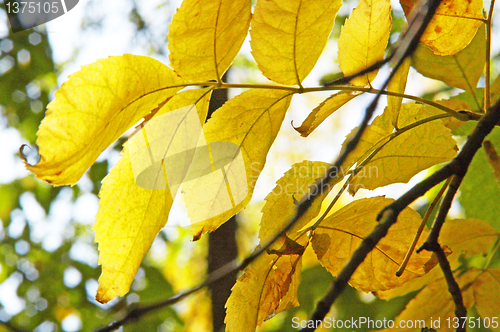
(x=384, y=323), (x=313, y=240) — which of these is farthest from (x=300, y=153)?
(x=313, y=240)

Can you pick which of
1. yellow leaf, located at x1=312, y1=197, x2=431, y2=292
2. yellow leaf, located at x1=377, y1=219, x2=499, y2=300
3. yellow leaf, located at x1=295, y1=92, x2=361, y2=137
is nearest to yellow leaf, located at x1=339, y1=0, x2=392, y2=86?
yellow leaf, located at x1=295, y1=92, x2=361, y2=137

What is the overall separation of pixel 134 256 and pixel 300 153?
2101 mm

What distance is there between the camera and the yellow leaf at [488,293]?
0.55 meters

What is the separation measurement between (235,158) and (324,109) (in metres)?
0.11

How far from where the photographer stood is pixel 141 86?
1.18 ft

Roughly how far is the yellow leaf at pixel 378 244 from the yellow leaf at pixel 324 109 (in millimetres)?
97

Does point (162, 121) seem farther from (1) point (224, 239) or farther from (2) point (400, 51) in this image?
(1) point (224, 239)

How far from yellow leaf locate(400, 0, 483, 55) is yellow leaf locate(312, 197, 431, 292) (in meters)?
0.19

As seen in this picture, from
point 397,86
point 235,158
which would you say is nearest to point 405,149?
point 397,86

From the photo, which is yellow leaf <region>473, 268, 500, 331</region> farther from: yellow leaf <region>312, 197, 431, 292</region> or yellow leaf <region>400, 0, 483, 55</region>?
yellow leaf <region>400, 0, 483, 55</region>

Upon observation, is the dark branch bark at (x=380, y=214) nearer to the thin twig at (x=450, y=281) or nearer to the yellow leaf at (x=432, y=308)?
the thin twig at (x=450, y=281)

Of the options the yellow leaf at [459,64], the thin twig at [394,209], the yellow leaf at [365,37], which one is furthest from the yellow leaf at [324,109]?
the yellow leaf at [459,64]

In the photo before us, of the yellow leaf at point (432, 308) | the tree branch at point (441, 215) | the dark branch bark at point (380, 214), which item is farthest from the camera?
the yellow leaf at point (432, 308)

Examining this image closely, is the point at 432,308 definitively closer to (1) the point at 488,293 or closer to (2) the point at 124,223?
(1) the point at 488,293
